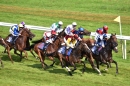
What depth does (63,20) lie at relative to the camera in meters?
29.6

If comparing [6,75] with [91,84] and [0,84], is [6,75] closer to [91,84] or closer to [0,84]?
[0,84]

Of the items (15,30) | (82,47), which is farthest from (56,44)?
(15,30)

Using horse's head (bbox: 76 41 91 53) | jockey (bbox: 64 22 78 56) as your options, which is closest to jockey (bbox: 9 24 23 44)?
jockey (bbox: 64 22 78 56)

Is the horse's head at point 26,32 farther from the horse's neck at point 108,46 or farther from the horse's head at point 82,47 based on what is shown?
the horse's neck at point 108,46

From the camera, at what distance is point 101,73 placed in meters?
15.9

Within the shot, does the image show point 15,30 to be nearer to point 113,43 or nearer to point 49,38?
point 49,38

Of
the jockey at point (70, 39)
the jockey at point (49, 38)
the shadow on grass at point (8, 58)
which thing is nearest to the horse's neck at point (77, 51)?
the jockey at point (70, 39)

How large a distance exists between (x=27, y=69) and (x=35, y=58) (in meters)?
2.53

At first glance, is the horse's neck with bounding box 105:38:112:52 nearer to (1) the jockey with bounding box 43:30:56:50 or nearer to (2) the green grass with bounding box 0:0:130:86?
(2) the green grass with bounding box 0:0:130:86

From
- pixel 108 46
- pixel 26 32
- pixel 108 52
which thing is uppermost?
pixel 26 32

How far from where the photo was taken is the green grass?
1445 cm

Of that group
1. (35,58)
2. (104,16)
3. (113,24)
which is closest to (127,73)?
(35,58)

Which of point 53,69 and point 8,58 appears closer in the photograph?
point 53,69

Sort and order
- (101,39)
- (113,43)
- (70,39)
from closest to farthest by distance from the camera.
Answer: (113,43) < (70,39) < (101,39)
